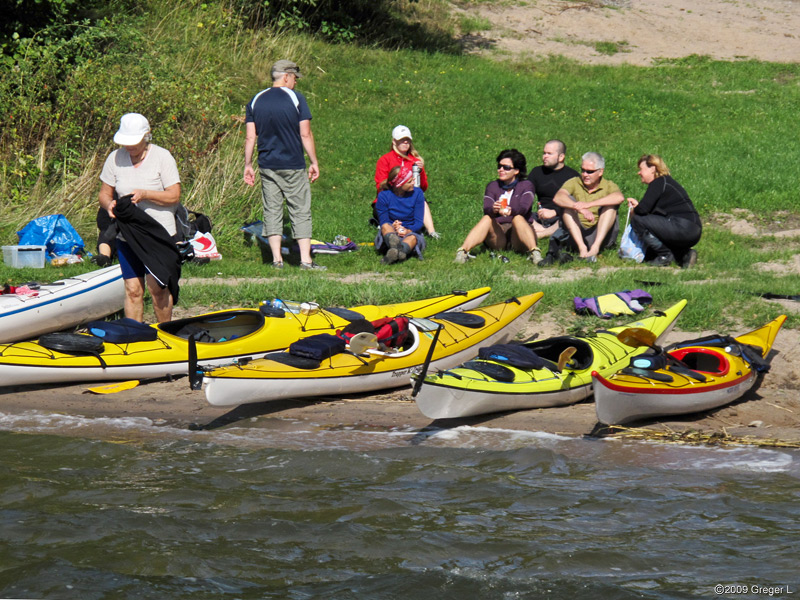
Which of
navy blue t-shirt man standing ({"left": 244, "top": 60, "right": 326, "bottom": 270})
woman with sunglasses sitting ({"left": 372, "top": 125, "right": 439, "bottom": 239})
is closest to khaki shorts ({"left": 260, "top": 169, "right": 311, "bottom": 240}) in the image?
navy blue t-shirt man standing ({"left": 244, "top": 60, "right": 326, "bottom": 270})

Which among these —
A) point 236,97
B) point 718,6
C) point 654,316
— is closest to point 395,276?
point 654,316

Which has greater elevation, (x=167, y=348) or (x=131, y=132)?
(x=131, y=132)

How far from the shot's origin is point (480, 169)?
47.6 ft

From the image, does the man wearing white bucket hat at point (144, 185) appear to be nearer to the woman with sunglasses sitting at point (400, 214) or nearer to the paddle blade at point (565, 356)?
the paddle blade at point (565, 356)

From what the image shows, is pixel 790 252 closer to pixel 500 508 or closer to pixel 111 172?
pixel 500 508

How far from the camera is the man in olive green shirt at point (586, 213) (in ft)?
34.0

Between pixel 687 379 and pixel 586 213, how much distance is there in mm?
3996

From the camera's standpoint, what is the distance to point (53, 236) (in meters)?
10.5

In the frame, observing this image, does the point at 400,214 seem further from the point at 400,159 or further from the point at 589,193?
the point at 589,193

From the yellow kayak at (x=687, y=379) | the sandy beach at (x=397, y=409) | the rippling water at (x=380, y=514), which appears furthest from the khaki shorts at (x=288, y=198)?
the yellow kayak at (x=687, y=379)

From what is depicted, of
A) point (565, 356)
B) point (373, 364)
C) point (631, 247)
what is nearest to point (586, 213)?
point (631, 247)

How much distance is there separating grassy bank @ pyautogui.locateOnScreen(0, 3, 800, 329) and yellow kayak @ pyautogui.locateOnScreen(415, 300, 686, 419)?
3.67 ft

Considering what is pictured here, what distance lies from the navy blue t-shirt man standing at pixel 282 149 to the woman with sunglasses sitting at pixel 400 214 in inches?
38.2

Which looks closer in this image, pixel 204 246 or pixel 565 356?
pixel 565 356
